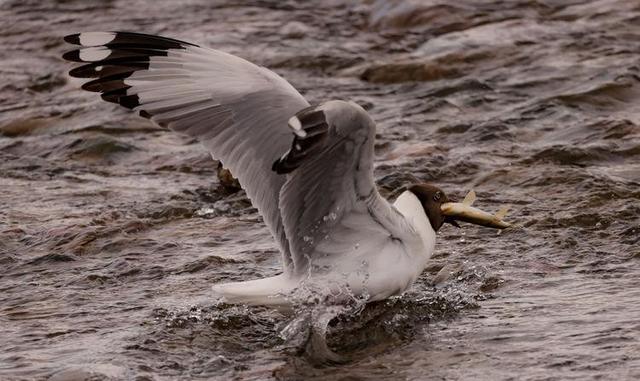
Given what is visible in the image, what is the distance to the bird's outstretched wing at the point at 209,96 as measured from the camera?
20.7 ft

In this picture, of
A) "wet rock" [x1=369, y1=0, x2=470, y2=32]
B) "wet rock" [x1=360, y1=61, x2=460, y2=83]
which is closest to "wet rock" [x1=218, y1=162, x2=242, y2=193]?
"wet rock" [x1=360, y1=61, x2=460, y2=83]

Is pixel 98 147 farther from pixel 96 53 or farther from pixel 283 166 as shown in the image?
pixel 283 166

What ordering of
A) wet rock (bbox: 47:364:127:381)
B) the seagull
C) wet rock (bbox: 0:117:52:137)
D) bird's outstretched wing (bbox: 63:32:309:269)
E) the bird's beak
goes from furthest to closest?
wet rock (bbox: 0:117:52:137)
the bird's beak
bird's outstretched wing (bbox: 63:32:309:269)
the seagull
wet rock (bbox: 47:364:127:381)

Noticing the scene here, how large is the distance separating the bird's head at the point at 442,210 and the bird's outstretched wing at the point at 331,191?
0.42 meters

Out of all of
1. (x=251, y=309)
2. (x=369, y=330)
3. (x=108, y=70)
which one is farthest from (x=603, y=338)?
(x=108, y=70)

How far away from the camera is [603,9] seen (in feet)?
41.0

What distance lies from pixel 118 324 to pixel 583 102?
5.05 m

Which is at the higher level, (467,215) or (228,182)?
(467,215)

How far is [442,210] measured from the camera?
661 centimetres

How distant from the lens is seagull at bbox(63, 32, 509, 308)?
232 inches

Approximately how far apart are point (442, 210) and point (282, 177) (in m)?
0.89

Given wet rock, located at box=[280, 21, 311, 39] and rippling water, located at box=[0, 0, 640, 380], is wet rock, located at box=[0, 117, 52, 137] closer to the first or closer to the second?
rippling water, located at box=[0, 0, 640, 380]

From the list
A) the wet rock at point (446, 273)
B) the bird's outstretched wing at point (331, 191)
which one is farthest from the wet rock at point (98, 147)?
the bird's outstretched wing at point (331, 191)

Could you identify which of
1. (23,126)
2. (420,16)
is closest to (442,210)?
(23,126)
